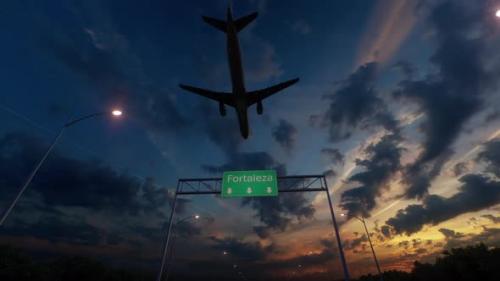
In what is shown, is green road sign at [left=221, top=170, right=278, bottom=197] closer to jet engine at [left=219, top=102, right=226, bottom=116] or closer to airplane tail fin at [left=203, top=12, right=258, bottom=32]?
jet engine at [left=219, top=102, right=226, bottom=116]

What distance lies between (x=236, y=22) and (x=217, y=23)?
68.7 inches

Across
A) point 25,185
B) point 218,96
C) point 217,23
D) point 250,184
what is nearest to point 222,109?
point 218,96

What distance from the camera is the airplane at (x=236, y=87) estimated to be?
19.7 meters

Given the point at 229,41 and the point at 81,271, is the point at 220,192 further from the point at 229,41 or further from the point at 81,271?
the point at 81,271

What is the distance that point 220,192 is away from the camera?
24.2 metres

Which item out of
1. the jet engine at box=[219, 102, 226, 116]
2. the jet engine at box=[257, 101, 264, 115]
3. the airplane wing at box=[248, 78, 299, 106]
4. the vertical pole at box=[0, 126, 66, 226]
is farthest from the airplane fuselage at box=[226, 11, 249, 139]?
the vertical pole at box=[0, 126, 66, 226]

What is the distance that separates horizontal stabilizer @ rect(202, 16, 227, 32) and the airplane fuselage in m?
1.62

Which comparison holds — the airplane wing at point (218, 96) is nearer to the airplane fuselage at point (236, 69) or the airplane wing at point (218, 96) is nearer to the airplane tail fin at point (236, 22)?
the airplane fuselage at point (236, 69)

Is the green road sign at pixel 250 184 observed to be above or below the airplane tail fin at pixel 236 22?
below

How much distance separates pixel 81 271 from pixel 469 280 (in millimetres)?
70440

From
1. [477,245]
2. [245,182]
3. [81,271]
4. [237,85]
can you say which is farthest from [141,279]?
[477,245]

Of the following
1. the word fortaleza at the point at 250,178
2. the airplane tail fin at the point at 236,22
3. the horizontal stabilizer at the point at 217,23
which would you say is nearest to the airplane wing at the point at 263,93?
the airplane tail fin at the point at 236,22

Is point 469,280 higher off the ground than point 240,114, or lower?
lower

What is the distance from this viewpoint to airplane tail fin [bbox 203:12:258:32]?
2086 cm
